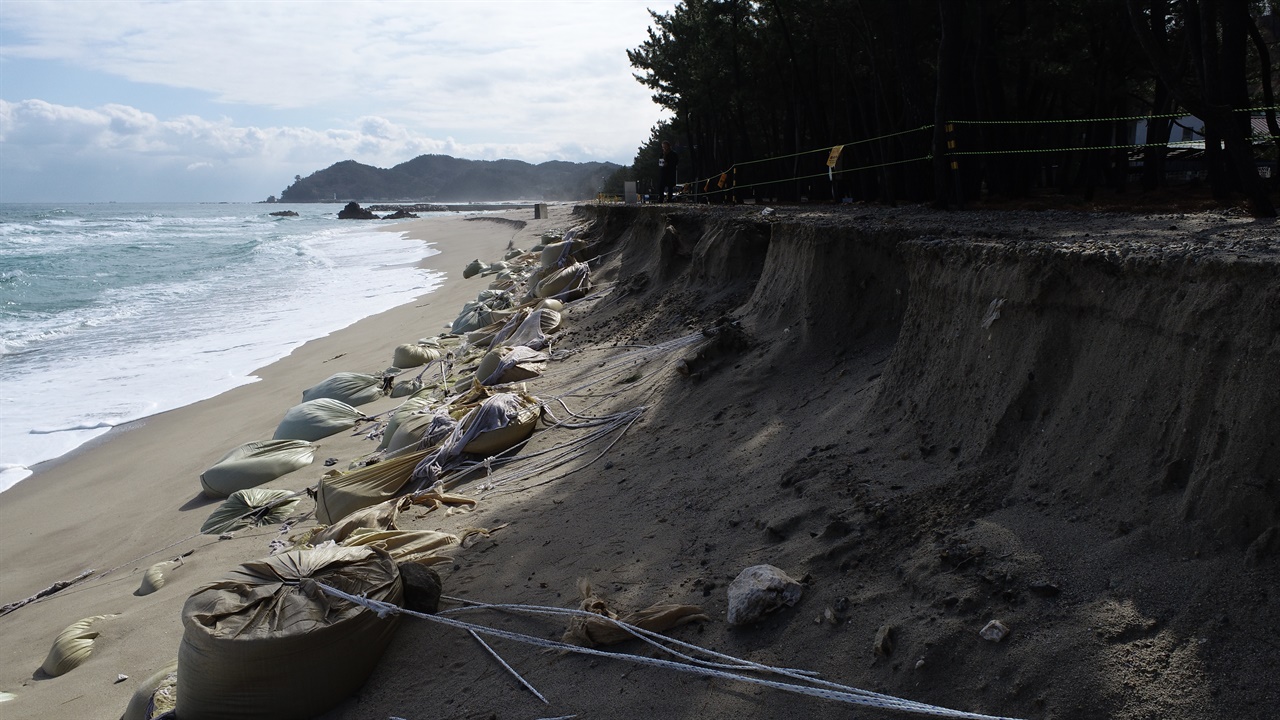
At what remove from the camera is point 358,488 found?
5.70 metres

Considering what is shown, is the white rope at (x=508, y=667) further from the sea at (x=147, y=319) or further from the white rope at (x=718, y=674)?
the sea at (x=147, y=319)

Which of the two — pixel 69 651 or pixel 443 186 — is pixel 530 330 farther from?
pixel 443 186

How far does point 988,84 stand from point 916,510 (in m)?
10.7

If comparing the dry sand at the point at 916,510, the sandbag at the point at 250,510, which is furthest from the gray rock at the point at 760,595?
the sandbag at the point at 250,510

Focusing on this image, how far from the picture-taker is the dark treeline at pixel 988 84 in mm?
8500

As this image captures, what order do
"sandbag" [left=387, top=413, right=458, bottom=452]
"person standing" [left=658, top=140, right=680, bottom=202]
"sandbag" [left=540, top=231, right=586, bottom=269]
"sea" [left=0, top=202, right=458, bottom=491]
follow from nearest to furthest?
1. "sandbag" [left=387, top=413, right=458, bottom=452]
2. "sea" [left=0, top=202, right=458, bottom=491]
3. "sandbag" [left=540, top=231, right=586, bottom=269]
4. "person standing" [left=658, top=140, right=680, bottom=202]

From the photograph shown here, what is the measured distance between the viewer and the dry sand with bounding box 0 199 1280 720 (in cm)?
252

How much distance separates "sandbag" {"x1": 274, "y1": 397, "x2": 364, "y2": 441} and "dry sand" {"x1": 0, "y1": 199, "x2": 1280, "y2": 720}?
1731 mm

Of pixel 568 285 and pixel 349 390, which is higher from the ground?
pixel 568 285

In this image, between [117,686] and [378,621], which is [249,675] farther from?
[117,686]

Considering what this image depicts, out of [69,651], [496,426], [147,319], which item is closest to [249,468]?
[496,426]

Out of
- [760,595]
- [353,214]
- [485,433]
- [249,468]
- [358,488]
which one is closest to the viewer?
[760,595]

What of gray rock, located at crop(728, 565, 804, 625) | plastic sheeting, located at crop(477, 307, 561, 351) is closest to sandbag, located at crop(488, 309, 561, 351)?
plastic sheeting, located at crop(477, 307, 561, 351)

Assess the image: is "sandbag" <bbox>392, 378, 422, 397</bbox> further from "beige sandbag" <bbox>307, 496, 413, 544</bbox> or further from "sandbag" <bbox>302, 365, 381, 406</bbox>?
"beige sandbag" <bbox>307, 496, 413, 544</bbox>
